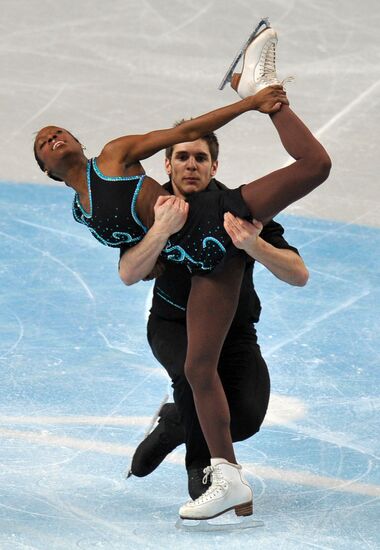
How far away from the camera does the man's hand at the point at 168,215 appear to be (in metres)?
4.64

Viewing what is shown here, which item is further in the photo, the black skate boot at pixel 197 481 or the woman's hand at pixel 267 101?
the black skate boot at pixel 197 481

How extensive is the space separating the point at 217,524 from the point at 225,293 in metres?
0.90

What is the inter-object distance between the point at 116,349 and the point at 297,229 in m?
1.74

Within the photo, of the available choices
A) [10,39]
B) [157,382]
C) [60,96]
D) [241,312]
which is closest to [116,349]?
[157,382]

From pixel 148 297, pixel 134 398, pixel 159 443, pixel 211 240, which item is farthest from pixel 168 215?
pixel 148 297

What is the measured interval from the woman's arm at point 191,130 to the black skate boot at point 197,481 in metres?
1.27

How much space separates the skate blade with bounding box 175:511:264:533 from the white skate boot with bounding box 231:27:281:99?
1677 millimetres

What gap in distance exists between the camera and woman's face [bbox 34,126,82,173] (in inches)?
190

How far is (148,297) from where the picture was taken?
704 cm

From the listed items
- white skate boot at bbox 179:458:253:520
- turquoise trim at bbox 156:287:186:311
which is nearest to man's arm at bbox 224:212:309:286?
turquoise trim at bbox 156:287:186:311

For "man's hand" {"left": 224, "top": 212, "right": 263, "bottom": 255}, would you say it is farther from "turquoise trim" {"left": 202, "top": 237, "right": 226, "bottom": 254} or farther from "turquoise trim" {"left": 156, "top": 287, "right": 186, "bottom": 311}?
"turquoise trim" {"left": 156, "top": 287, "right": 186, "bottom": 311}

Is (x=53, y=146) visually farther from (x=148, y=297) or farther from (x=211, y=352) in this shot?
(x=148, y=297)

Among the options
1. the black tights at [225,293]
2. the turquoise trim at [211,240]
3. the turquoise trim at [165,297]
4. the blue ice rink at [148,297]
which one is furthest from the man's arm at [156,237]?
the blue ice rink at [148,297]

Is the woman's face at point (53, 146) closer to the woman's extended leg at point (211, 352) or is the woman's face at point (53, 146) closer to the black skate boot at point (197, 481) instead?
the woman's extended leg at point (211, 352)
